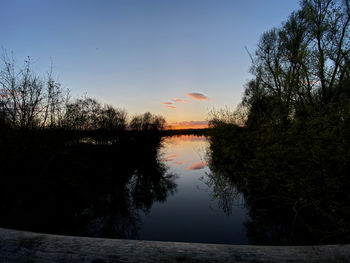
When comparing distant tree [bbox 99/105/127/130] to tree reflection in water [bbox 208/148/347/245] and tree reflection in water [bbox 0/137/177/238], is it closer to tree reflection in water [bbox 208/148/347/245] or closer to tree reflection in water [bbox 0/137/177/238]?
tree reflection in water [bbox 0/137/177/238]

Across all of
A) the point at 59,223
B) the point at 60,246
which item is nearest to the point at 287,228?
the point at 60,246

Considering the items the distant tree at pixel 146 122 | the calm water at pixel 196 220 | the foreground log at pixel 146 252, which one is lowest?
the calm water at pixel 196 220

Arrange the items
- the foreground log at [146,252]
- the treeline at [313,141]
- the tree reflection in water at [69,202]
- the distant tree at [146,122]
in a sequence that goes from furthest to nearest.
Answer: the distant tree at [146,122] → the tree reflection in water at [69,202] → the treeline at [313,141] → the foreground log at [146,252]

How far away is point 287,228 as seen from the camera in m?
6.12

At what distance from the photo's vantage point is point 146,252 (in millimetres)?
1265

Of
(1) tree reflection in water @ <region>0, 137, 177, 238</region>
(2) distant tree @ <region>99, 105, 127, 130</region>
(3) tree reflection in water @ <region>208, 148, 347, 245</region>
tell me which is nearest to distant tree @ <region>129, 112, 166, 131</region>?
(2) distant tree @ <region>99, 105, 127, 130</region>

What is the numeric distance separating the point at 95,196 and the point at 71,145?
3542mm

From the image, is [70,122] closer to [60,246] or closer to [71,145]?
[71,145]

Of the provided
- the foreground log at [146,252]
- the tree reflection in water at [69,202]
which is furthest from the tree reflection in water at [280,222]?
the tree reflection in water at [69,202]

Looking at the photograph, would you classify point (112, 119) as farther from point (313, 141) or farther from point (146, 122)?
point (313, 141)

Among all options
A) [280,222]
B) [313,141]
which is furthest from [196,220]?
[313,141]

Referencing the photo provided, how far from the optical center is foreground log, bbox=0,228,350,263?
1225mm

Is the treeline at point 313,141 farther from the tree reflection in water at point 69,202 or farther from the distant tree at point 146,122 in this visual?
the distant tree at point 146,122

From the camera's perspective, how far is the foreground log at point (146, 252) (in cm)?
122
